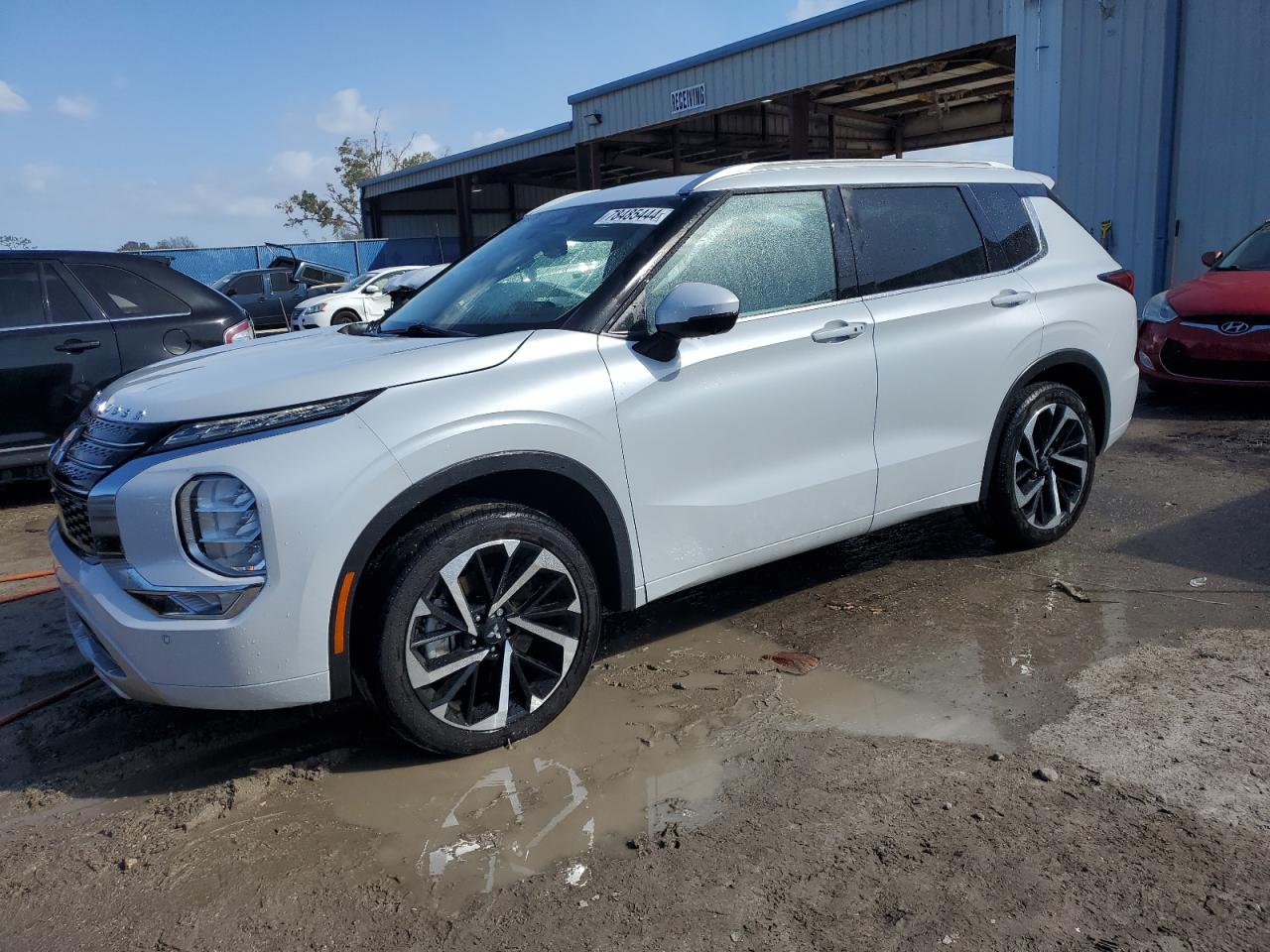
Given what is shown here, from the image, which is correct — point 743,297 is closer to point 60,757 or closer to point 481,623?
point 481,623

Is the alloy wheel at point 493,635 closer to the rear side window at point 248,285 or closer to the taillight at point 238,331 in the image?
the taillight at point 238,331

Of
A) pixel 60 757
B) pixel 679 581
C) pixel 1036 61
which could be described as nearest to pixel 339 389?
pixel 679 581

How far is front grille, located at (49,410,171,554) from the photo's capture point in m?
2.94

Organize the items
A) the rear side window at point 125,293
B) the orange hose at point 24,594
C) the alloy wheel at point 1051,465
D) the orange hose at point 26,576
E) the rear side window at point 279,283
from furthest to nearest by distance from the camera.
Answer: the rear side window at point 279,283 → the rear side window at point 125,293 → the orange hose at point 26,576 → the orange hose at point 24,594 → the alloy wheel at point 1051,465

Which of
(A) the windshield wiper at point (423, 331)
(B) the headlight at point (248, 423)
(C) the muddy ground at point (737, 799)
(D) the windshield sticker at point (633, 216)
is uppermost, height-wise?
(D) the windshield sticker at point (633, 216)

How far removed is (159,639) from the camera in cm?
281

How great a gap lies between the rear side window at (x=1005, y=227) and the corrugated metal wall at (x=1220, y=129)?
830 cm

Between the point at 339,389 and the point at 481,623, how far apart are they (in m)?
0.82

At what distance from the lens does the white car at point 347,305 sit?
2036cm

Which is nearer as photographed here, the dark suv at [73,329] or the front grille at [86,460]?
the front grille at [86,460]

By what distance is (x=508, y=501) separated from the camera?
3312 millimetres

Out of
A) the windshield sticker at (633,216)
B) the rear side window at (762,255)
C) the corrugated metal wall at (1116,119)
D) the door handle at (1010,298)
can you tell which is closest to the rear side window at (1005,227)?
the door handle at (1010,298)

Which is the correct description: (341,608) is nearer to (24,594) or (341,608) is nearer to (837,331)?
(837,331)

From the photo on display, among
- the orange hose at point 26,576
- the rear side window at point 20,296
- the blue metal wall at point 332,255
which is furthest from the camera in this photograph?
the blue metal wall at point 332,255
